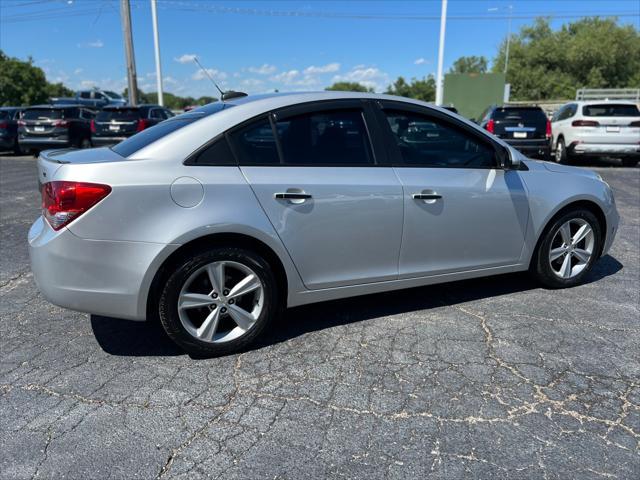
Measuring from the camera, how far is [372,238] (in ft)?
11.4

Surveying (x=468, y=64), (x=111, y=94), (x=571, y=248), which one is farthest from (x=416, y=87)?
(x=571, y=248)

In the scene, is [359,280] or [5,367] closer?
[5,367]

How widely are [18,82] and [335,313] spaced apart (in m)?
44.6

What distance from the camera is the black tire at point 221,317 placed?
9.87 feet

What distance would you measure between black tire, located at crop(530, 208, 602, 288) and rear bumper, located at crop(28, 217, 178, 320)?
9.86 feet

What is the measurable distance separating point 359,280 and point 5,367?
2.30 m

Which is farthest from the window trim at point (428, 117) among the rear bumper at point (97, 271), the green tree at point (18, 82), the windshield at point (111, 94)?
the green tree at point (18, 82)

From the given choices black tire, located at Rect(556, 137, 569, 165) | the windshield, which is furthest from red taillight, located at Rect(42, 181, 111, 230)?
the windshield

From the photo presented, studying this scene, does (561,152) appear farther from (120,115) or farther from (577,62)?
(577,62)

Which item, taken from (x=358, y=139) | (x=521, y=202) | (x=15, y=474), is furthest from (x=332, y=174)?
(x=15, y=474)

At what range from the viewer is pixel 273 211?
10.3 feet

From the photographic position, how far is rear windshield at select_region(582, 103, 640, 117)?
1234 cm

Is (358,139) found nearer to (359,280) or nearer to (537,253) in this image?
(359,280)

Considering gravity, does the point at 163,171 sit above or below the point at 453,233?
above
